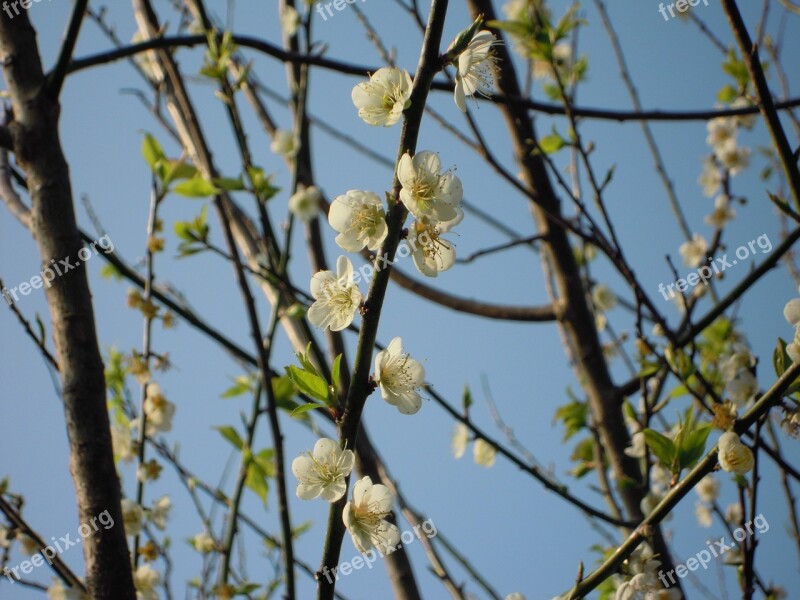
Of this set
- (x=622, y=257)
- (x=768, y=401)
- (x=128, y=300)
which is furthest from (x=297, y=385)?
(x=128, y=300)

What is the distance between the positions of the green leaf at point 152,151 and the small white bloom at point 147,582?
0.85 meters

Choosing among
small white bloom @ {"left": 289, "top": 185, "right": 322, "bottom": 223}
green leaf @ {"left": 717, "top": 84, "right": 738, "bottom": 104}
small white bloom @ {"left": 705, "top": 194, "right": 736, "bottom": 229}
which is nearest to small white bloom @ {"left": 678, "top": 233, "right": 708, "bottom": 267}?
small white bloom @ {"left": 705, "top": 194, "right": 736, "bottom": 229}

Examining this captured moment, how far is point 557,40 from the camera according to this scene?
6.25 ft

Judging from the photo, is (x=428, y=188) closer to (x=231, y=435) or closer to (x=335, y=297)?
(x=335, y=297)

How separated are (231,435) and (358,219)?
1.04 metres

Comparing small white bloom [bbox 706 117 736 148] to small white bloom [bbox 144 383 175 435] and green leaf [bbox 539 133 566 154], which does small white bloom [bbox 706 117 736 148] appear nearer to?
green leaf [bbox 539 133 566 154]

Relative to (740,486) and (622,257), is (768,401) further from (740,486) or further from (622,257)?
(622,257)

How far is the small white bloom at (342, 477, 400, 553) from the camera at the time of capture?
0.77 m

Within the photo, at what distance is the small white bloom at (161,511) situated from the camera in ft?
5.98

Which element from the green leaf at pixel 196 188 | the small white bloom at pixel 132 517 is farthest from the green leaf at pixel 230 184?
the small white bloom at pixel 132 517

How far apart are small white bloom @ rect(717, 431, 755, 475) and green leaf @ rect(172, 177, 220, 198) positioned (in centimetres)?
101

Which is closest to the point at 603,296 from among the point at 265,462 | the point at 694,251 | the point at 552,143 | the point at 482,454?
the point at 694,251

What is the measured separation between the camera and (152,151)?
1618 mm

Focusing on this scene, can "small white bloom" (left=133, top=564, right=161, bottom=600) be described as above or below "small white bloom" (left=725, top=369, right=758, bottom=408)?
above
